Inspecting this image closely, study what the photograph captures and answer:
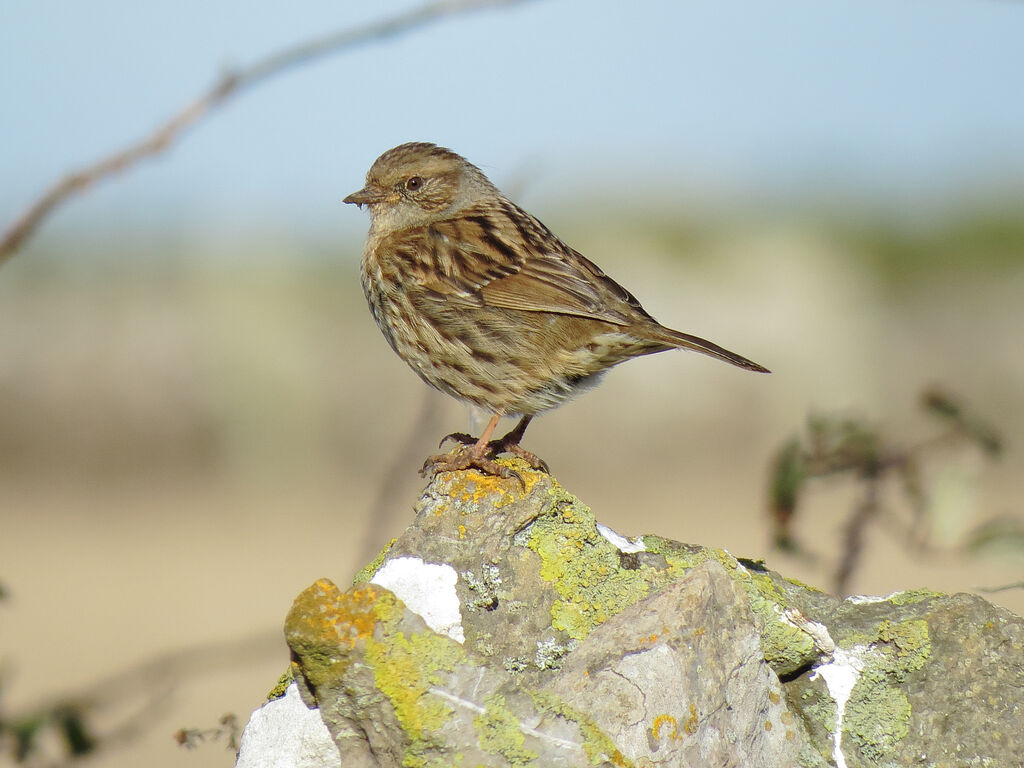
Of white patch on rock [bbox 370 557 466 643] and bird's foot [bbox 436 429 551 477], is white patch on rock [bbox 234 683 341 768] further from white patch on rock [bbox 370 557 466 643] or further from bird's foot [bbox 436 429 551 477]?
bird's foot [bbox 436 429 551 477]

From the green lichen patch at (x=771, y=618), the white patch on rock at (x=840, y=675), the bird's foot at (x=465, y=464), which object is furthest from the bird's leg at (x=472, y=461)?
the white patch on rock at (x=840, y=675)

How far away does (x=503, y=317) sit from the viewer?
193 inches

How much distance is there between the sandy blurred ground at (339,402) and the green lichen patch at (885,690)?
9193mm

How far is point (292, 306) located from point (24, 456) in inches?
134

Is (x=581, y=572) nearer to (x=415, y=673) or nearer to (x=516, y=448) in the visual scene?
(x=415, y=673)

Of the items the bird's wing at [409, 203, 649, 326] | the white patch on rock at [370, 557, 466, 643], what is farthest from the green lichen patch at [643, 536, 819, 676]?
the bird's wing at [409, 203, 649, 326]

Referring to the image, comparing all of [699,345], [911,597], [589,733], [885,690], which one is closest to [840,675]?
[885,690]

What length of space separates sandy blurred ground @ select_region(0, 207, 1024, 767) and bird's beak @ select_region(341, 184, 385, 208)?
6.94 m

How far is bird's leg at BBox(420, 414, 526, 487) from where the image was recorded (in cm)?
344

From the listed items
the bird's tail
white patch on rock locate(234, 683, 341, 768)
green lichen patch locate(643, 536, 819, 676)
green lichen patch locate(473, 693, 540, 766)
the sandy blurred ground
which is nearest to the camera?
green lichen patch locate(473, 693, 540, 766)

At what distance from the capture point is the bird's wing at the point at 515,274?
15.9ft

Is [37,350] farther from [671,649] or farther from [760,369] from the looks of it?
[671,649]

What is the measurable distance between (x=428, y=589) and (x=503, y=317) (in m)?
1.96

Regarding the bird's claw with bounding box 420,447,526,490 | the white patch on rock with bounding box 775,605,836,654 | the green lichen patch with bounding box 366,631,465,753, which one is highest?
the bird's claw with bounding box 420,447,526,490
